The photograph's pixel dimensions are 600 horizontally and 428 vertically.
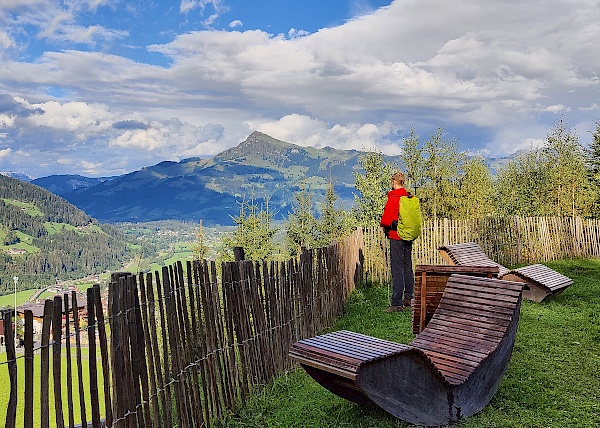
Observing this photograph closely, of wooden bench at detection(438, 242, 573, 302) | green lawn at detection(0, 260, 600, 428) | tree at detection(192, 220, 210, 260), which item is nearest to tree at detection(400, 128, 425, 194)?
tree at detection(192, 220, 210, 260)

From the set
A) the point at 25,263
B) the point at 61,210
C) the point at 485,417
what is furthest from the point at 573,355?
the point at 61,210

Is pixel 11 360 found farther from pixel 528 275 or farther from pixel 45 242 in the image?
pixel 45 242

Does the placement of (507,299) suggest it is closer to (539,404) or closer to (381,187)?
(539,404)

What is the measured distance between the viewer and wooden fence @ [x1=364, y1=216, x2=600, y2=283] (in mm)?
13727

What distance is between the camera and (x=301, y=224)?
38094 mm

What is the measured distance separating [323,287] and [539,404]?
357 cm

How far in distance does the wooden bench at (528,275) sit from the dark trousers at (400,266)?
144 cm

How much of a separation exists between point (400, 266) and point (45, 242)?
17488 cm

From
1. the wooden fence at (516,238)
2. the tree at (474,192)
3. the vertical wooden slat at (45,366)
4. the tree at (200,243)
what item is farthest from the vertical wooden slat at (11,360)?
the tree at (474,192)

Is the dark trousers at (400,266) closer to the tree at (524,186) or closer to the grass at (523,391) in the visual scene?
the grass at (523,391)

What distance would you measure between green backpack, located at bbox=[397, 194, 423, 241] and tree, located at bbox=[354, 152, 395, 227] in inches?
583

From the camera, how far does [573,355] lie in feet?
20.7

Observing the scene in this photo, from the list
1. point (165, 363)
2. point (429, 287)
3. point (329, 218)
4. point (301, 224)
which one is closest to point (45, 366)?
point (165, 363)

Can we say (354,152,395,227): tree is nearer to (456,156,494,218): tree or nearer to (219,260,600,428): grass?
(456,156,494,218): tree
